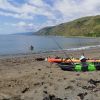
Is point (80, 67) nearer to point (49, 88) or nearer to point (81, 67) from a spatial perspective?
point (81, 67)

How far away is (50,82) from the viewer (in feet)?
56.2

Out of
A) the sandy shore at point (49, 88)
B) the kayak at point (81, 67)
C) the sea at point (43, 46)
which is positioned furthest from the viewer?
the sea at point (43, 46)

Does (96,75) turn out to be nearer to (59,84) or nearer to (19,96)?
(59,84)

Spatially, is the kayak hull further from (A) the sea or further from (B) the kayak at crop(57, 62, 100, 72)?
(A) the sea

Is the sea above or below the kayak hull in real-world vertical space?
above

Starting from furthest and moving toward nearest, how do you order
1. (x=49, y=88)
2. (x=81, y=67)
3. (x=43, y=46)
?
1. (x=43, y=46)
2. (x=81, y=67)
3. (x=49, y=88)

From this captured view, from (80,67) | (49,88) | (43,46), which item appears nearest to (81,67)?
(80,67)

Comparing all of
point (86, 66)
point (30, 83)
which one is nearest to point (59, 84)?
point (30, 83)

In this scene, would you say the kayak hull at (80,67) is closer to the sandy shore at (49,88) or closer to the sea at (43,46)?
the sandy shore at (49,88)

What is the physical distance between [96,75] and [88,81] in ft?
8.65

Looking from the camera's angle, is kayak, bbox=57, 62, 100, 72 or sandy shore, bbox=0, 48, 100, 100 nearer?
sandy shore, bbox=0, 48, 100, 100

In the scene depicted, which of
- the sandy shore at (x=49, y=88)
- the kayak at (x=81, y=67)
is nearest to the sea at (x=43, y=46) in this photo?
the kayak at (x=81, y=67)

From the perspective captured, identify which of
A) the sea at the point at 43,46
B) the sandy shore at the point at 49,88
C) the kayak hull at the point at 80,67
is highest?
the sea at the point at 43,46

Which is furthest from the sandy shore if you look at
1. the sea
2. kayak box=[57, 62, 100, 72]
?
the sea
